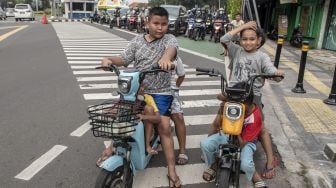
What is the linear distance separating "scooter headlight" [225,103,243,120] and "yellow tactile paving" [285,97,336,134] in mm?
2704

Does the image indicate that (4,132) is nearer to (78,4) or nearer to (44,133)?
(44,133)

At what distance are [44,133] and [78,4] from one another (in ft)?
174

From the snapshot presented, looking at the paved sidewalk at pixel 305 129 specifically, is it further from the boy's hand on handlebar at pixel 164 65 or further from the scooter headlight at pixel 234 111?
the boy's hand on handlebar at pixel 164 65

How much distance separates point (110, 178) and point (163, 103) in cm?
103

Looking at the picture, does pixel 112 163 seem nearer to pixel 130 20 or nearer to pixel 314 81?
pixel 314 81

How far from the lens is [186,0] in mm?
62562

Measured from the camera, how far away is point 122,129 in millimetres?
3211

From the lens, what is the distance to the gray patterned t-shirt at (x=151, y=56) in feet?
13.2

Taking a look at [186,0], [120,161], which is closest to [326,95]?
[120,161]

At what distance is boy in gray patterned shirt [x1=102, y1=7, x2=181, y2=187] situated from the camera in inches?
154

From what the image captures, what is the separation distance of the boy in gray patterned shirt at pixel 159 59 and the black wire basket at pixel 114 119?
660 mm

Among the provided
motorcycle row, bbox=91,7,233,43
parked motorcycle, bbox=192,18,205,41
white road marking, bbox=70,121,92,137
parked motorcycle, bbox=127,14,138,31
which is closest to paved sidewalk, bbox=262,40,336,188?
white road marking, bbox=70,121,92,137

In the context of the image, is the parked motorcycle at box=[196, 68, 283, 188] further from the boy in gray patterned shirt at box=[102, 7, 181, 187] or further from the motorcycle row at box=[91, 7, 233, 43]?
the motorcycle row at box=[91, 7, 233, 43]

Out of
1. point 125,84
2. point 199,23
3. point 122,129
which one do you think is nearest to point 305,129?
point 125,84
